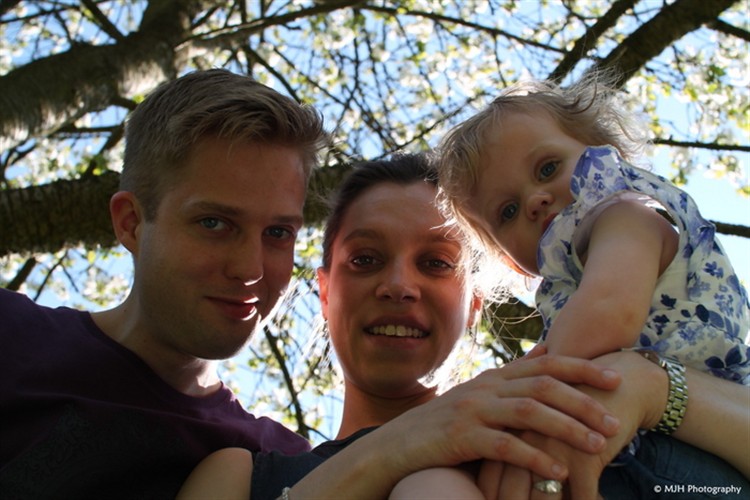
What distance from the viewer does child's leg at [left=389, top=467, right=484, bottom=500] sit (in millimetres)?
1728

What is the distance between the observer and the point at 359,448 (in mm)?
2018

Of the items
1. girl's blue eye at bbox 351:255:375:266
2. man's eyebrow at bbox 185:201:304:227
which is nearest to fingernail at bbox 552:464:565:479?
man's eyebrow at bbox 185:201:304:227

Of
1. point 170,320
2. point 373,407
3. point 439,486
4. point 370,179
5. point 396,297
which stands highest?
point 370,179

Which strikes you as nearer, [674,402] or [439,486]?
[439,486]

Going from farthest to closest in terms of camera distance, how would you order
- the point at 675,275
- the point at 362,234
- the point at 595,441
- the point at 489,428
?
1. the point at 362,234
2. the point at 675,275
3. the point at 489,428
4. the point at 595,441

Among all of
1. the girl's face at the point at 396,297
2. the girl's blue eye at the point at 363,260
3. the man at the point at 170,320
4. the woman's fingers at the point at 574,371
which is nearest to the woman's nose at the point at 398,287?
the girl's face at the point at 396,297

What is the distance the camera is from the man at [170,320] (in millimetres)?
2395

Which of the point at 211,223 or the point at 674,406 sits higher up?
the point at 211,223

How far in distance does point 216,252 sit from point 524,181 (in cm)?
94

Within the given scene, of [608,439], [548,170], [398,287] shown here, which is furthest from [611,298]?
[398,287]

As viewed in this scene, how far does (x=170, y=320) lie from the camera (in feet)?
8.64

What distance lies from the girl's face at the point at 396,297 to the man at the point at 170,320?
312 millimetres

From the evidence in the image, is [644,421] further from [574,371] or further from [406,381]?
[406,381]

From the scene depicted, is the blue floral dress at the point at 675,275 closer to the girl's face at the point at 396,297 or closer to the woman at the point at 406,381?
the woman at the point at 406,381
